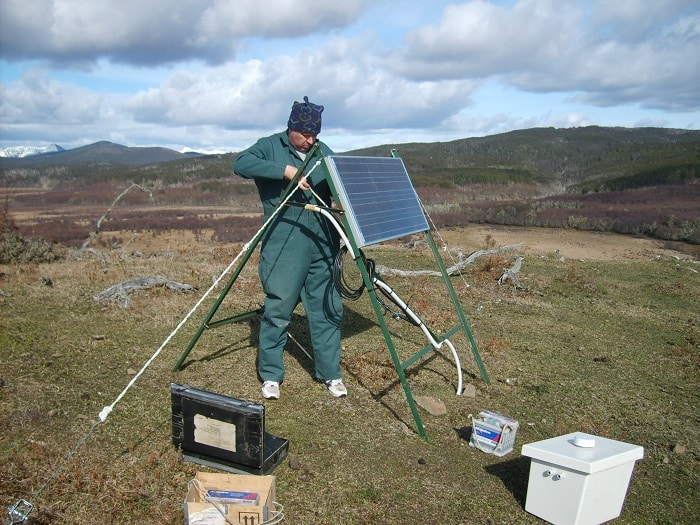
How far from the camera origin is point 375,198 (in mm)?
4707

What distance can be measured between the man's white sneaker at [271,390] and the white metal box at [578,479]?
223 cm

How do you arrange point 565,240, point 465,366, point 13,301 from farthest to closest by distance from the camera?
point 565,240 < point 13,301 < point 465,366

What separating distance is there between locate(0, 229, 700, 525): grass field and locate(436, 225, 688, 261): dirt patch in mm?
7742

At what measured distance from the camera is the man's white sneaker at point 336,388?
5.08 m

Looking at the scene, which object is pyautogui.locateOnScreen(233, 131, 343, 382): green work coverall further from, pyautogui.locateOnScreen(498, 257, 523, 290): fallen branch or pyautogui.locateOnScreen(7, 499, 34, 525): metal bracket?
pyautogui.locateOnScreen(498, 257, 523, 290): fallen branch

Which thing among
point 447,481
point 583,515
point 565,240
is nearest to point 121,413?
point 447,481

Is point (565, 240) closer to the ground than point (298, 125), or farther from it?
closer to the ground

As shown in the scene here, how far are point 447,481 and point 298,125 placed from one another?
2933mm

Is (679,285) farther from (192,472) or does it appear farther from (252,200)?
(252,200)

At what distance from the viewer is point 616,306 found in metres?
9.33

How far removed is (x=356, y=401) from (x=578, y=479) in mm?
2132

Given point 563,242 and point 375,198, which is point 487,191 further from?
point 375,198

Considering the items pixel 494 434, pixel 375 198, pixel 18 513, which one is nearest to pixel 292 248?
pixel 375 198

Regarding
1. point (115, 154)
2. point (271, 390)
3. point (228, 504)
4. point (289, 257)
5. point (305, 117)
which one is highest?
point (305, 117)
